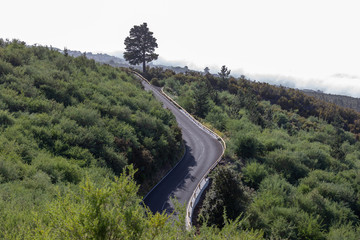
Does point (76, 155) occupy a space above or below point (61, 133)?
below

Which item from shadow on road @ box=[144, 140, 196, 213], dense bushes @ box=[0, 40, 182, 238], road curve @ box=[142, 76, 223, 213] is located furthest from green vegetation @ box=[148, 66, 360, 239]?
dense bushes @ box=[0, 40, 182, 238]

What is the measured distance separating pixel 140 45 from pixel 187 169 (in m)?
44.7

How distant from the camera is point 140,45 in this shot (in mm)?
58562

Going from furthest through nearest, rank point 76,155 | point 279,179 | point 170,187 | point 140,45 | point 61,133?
point 140,45 < point 279,179 < point 170,187 < point 61,133 < point 76,155

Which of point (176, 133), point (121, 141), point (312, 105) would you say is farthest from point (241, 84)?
point (121, 141)

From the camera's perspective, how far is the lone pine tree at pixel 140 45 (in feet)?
188

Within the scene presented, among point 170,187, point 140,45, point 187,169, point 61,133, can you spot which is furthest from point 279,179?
point 140,45

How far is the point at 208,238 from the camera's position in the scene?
7137mm

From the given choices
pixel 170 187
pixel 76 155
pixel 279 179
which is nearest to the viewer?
pixel 76 155

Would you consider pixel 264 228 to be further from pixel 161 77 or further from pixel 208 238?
pixel 161 77

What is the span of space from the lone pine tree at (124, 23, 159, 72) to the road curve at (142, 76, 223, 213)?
3033cm

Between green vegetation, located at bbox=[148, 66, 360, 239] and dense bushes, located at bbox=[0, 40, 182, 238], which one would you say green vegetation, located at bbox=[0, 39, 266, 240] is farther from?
green vegetation, located at bbox=[148, 66, 360, 239]

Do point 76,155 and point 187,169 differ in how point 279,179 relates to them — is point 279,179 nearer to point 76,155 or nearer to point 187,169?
point 187,169

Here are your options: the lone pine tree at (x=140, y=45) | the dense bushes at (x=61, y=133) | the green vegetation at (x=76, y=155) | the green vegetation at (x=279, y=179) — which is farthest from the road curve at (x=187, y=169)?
the lone pine tree at (x=140, y=45)
